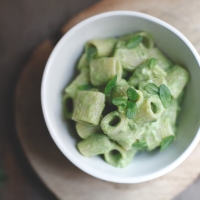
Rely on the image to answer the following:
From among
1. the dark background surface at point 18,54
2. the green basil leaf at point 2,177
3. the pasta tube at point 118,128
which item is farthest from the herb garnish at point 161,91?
the green basil leaf at point 2,177

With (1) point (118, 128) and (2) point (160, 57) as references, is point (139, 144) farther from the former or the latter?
(2) point (160, 57)

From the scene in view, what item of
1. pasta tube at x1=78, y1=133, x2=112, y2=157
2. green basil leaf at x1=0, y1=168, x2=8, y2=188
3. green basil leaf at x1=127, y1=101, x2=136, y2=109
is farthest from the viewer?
green basil leaf at x1=0, y1=168, x2=8, y2=188

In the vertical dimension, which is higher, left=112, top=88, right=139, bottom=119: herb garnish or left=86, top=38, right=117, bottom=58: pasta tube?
left=86, top=38, right=117, bottom=58: pasta tube

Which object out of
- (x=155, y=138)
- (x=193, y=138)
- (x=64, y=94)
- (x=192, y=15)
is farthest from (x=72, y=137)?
(x=192, y=15)

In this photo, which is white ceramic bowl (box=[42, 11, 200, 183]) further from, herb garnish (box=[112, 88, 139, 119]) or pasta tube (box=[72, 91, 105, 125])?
herb garnish (box=[112, 88, 139, 119])

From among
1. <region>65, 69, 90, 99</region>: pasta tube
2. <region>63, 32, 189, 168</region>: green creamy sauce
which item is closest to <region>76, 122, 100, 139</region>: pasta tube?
<region>63, 32, 189, 168</region>: green creamy sauce
